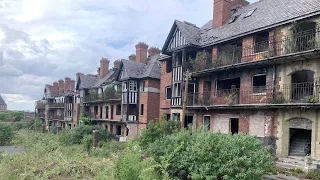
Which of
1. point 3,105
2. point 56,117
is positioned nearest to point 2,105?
point 3,105

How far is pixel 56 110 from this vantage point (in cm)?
5472

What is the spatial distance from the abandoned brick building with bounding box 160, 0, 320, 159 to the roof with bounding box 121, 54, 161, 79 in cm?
552

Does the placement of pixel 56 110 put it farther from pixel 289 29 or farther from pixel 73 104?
pixel 289 29

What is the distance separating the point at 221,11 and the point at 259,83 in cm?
806

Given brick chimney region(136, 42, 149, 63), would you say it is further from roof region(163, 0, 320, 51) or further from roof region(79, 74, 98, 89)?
roof region(79, 74, 98, 89)

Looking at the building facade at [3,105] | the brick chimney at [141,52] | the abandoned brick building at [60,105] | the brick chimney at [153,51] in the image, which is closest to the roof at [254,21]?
the brick chimney at [153,51]

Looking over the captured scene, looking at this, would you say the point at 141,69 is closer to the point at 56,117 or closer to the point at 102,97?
the point at 102,97

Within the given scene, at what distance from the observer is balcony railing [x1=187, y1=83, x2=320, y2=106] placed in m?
Answer: 14.9

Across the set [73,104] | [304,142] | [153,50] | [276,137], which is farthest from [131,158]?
[73,104]

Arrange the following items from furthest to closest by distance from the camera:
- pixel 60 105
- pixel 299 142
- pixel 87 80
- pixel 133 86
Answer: pixel 60 105, pixel 87 80, pixel 133 86, pixel 299 142

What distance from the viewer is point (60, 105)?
2023 inches

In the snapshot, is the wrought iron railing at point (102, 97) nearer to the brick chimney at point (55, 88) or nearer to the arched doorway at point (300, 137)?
the brick chimney at point (55, 88)

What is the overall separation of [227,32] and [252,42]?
304 centimetres

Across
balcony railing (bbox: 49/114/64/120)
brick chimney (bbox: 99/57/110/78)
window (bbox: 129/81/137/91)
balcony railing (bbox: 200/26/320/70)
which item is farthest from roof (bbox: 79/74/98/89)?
balcony railing (bbox: 200/26/320/70)
